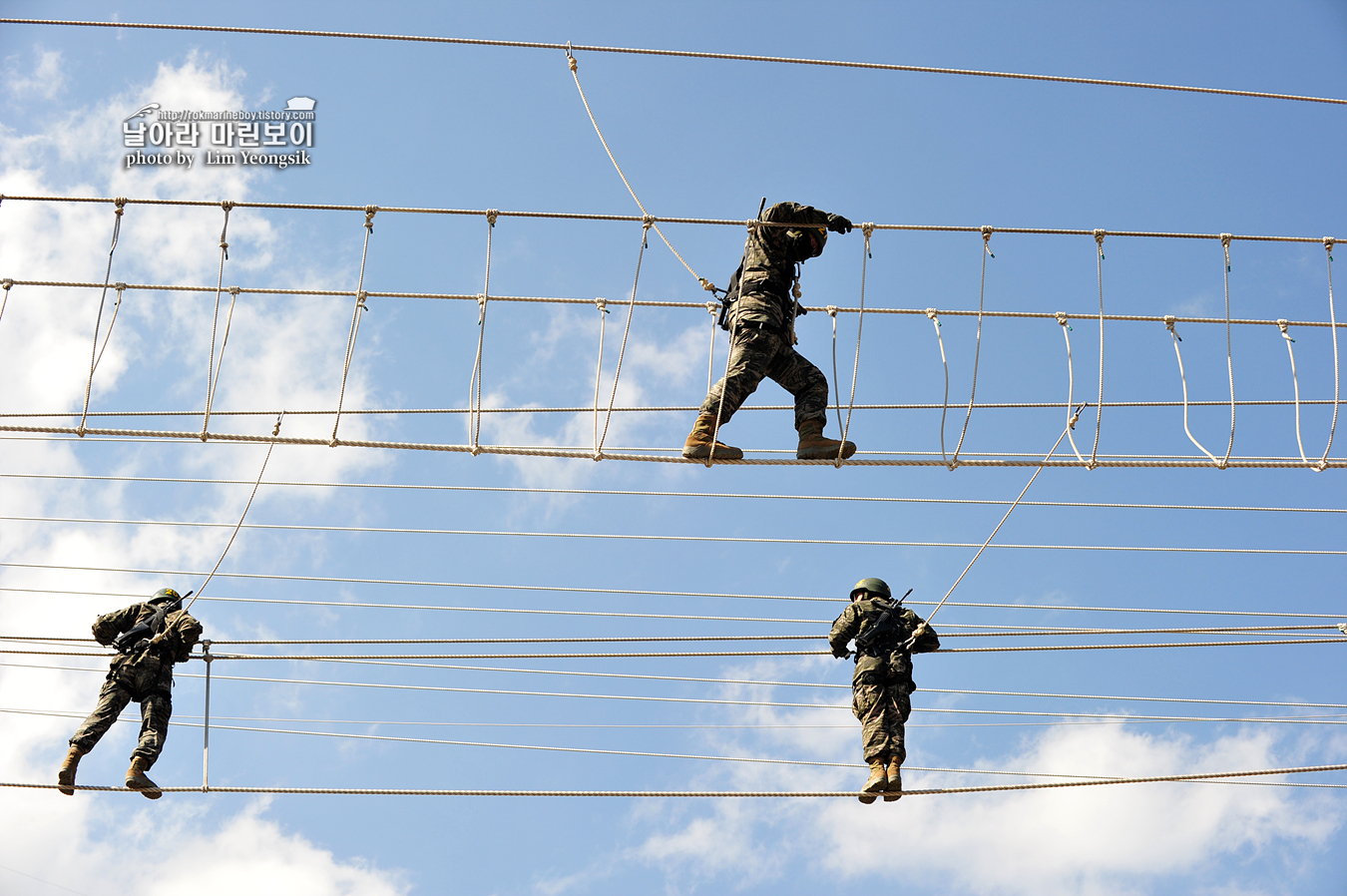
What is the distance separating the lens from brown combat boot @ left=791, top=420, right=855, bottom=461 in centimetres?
585

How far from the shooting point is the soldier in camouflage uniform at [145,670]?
7215 millimetres

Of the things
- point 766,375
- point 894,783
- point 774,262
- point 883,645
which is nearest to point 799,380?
point 766,375

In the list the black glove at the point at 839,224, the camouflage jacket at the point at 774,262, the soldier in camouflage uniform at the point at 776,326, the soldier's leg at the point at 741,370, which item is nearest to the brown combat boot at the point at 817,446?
the soldier in camouflage uniform at the point at 776,326

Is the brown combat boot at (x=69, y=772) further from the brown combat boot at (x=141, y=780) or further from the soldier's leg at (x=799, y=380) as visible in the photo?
the soldier's leg at (x=799, y=380)

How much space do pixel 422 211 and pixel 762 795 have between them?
3374mm

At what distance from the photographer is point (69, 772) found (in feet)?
22.9

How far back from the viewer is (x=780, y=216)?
6.08m

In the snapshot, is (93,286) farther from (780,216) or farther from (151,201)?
(780,216)

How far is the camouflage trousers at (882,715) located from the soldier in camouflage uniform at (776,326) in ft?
5.35

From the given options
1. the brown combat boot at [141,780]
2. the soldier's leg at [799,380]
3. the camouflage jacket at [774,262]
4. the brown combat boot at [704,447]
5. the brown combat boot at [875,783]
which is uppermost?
the camouflage jacket at [774,262]

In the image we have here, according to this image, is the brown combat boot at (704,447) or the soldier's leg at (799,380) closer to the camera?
the brown combat boot at (704,447)

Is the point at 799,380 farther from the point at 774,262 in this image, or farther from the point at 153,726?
the point at 153,726

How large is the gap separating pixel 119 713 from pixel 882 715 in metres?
4.44

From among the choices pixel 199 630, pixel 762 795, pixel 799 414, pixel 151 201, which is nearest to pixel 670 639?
pixel 762 795
